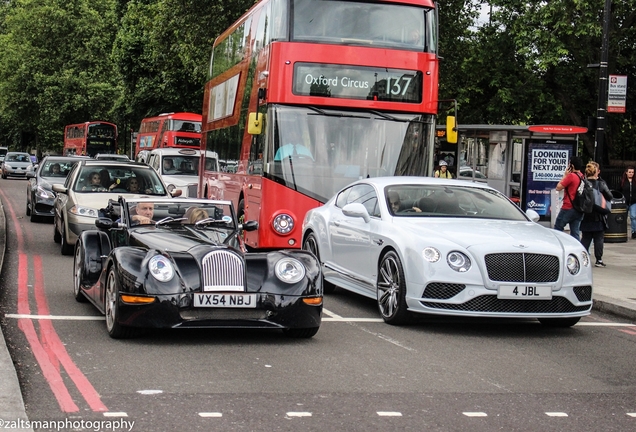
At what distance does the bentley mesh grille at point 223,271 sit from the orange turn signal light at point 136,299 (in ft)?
1.46

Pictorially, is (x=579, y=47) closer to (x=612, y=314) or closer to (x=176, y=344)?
(x=612, y=314)

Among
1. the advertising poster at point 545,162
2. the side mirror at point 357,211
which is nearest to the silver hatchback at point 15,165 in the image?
the advertising poster at point 545,162

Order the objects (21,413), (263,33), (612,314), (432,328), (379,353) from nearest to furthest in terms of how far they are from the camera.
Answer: (21,413) < (379,353) < (432,328) < (612,314) < (263,33)

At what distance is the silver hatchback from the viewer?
218ft

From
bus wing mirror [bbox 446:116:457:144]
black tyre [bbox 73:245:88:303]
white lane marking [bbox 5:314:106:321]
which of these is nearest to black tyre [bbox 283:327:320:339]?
white lane marking [bbox 5:314:106:321]

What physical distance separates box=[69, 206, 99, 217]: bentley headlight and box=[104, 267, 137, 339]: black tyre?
7283 mm

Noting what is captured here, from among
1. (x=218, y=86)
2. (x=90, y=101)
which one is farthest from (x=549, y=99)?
(x=90, y=101)

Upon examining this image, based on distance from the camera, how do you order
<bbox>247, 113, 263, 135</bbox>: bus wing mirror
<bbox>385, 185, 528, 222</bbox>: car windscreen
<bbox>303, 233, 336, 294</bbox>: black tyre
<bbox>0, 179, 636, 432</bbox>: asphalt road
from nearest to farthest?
<bbox>0, 179, 636, 432</bbox>: asphalt road, <bbox>385, 185, 528, 222</bbox>: car windscreen, <bbox>303, 233, 336, 294</bbox>: black tyre, <bbox>247, 113, 263, 135</bbox>: bus wing mirror

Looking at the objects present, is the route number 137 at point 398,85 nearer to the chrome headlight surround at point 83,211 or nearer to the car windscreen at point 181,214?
the chrome headlight surround at point 83,211

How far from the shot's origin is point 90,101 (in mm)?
77938

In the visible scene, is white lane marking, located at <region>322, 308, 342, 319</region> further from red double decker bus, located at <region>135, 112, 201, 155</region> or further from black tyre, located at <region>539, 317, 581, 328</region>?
red double decker bus, located at <region>135, 112, 201, 155</region>

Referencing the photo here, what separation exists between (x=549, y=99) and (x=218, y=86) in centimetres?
1499

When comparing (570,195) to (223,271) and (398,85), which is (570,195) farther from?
(223,271)

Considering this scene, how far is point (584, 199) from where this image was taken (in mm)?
16516
